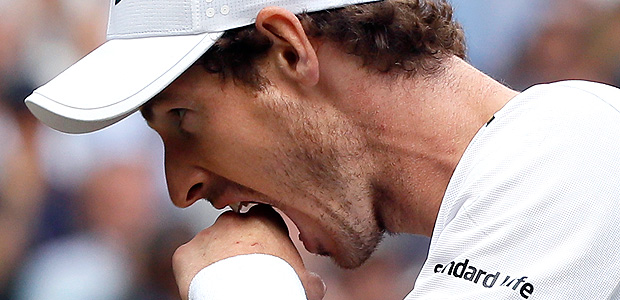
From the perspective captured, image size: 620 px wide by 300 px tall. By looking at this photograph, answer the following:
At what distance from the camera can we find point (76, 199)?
2.37 metres

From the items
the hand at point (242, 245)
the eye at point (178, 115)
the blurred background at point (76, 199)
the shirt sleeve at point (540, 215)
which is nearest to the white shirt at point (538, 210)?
the shirt sleeve at point (540, 215)

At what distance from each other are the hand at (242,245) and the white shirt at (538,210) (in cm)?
14

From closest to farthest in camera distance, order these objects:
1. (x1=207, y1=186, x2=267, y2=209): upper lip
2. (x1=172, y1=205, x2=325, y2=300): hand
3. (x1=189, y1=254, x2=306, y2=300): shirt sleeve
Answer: (x1=189, y1=254, x2=306, y2=300): shirt sleeve, (x1=172, y1=205, x2=325, y2=300): hand, (x1=207, y1=186, x2=267, y2=209): upper lip

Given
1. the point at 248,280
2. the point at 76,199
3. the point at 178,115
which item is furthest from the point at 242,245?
the point at 76,199

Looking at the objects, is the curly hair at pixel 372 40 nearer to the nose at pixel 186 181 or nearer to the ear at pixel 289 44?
the ear at pixel 289 44

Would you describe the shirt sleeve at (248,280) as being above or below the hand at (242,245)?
above

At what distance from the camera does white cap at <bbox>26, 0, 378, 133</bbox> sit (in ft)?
4.07

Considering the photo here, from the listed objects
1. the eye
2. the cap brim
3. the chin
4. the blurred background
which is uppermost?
the cap brim

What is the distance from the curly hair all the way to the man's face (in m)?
0.04

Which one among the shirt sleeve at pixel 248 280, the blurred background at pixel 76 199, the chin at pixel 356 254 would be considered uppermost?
the shirt sleeve at pixel 248 280

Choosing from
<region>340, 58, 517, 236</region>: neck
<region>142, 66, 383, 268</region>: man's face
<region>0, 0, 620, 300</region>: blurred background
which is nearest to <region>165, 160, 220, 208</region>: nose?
<region>142, 66, 383, 268</region>: man's face

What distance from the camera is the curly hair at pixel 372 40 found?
1.30 m

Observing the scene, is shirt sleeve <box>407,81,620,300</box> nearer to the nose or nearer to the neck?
the neck

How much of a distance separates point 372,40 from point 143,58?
14.5 inches
